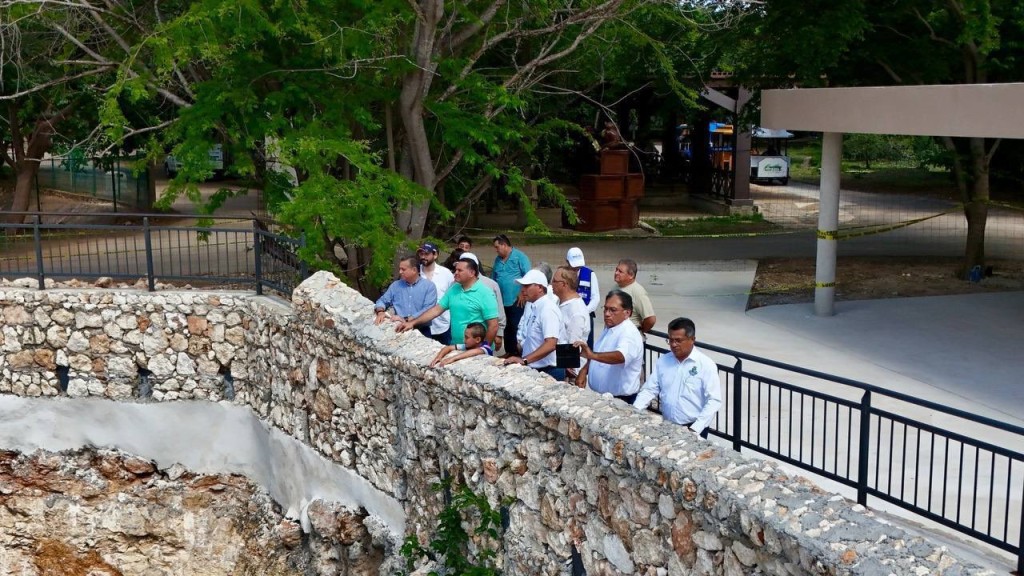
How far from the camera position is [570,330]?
346 inches

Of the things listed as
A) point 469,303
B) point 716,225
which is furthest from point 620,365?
point 716,225

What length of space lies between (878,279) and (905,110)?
5893 mm

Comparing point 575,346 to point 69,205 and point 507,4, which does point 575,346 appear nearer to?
point 507,4

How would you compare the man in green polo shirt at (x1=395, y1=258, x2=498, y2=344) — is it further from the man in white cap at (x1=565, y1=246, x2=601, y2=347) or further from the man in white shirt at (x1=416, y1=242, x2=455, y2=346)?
the man in white cap at (x1=565, y1=246, x2=601, y2=347)

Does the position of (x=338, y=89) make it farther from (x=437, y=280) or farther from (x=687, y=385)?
(x=687, y=385)

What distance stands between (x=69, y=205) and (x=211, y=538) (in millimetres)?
19939

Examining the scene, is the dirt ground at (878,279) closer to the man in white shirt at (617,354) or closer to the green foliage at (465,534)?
the man in white shirt at (617,354)

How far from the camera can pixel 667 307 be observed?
17.2m

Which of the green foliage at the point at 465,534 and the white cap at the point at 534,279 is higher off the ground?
the white cap at the point at 534,279

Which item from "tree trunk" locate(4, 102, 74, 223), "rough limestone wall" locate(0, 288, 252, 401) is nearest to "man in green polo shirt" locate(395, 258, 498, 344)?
"rough limestone wall" locate(0, 288, 252, 401)

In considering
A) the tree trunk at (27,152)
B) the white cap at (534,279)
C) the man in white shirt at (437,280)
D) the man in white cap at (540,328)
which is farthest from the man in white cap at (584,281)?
the tree trunk at (27,152)

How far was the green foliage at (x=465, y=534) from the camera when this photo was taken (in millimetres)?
7977

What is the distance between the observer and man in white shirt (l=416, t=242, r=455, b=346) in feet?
33.4

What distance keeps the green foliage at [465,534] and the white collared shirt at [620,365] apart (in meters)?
1.20
